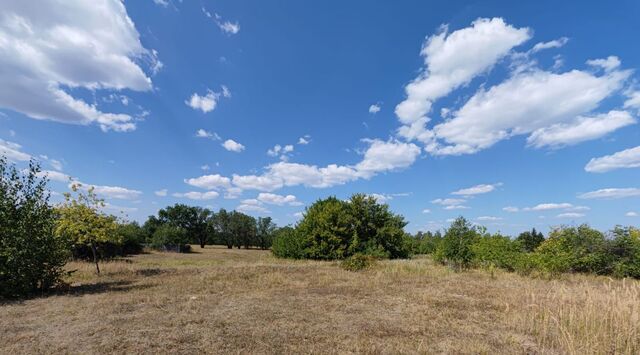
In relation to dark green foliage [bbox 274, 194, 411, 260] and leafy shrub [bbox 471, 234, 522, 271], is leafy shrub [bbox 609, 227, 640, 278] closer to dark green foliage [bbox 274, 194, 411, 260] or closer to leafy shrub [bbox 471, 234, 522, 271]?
leafy shrub [bbox 471, 234, 522, 271]

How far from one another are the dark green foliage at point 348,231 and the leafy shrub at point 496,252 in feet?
34.5

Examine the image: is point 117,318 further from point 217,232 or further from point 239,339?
point 217,232

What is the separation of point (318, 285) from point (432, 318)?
574 centimetres

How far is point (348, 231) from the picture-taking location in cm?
3098

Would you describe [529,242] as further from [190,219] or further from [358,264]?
[190,219]

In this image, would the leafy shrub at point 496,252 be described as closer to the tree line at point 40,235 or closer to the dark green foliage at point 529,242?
the dark green foliage at point 529,242

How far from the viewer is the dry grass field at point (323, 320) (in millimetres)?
5660

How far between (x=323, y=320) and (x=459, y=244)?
14.7 m

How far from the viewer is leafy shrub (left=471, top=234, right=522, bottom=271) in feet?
57.8

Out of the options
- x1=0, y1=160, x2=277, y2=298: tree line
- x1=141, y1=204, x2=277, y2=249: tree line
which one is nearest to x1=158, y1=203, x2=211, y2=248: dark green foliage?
x1=141, y1=204, x2=277, y2=249: tree line

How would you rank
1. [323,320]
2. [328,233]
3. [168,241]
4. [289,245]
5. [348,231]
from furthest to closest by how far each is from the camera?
[168,241] → [289,245] → [348,231] → [328,233] → [323,320]

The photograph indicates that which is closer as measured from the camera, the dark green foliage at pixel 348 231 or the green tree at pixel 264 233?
the dark green foliage at pixel 348 231

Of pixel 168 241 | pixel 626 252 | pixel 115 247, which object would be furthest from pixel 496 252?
pixel 168 241

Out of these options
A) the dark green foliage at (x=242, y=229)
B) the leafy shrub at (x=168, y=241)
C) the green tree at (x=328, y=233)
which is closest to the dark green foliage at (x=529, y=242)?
the green tree at (x=328, y=233)
